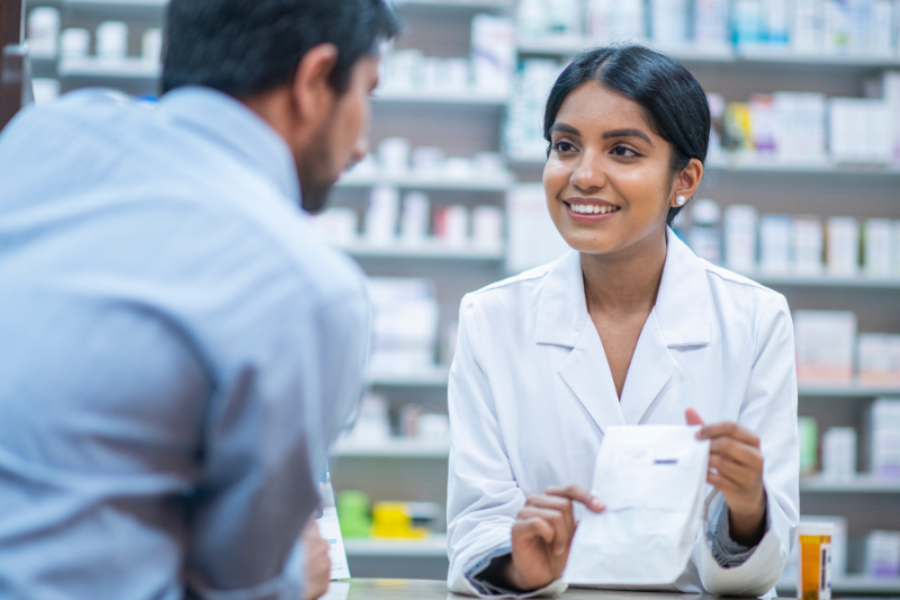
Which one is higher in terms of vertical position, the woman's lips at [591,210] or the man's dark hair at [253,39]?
the man's dark hair at [253,39]

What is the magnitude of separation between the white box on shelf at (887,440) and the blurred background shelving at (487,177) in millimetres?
57

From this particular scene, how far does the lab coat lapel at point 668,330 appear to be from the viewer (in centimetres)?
144

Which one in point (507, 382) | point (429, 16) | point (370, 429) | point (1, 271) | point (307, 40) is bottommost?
point (370, 429)

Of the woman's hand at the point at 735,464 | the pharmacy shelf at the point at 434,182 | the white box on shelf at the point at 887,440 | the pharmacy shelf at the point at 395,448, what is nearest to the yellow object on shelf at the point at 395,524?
the pharmacy shelf at the point at 395,448

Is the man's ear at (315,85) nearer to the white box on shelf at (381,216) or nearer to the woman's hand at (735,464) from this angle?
the woman's hand at (735,464)

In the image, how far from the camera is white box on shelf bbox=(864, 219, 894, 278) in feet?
11.9

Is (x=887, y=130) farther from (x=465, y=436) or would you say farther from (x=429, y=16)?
(x=465, y=436)

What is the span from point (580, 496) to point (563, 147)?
69 cm

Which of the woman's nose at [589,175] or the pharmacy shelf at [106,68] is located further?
the pharmacy shelf at [106,68]

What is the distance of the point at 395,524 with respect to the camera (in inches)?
137

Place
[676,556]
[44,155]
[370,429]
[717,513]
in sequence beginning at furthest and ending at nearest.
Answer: [370,429] → [717,513] → [676,556] → [44,155]

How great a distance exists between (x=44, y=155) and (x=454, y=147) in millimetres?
3409

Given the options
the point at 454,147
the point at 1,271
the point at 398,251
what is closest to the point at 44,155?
the point at 1,271

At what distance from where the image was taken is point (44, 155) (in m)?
0.63
